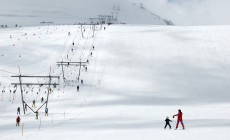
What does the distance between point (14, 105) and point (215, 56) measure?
37.4 meters

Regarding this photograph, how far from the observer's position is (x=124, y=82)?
63625 millimetres

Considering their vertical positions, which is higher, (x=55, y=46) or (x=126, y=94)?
(x=55, y=46)

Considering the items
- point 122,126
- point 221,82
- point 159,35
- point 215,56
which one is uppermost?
point 159,35

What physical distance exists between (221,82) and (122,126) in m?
32.8

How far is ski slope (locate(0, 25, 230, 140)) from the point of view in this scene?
33156 millimetres

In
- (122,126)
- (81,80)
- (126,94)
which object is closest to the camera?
(122,126)

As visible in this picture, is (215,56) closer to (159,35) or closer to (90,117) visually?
(159,35)

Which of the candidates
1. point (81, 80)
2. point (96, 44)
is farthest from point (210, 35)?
point (81, 80)

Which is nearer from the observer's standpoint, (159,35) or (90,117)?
(90,117)

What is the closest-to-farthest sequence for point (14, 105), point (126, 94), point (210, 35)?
point (14, 105), point (126, 94), point (210, 35)

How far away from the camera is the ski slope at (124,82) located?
33.2 m

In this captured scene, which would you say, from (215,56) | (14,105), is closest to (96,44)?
(215,56)

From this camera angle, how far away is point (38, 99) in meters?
55.9

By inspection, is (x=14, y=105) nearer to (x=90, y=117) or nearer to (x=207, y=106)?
(x=90, y=117)
